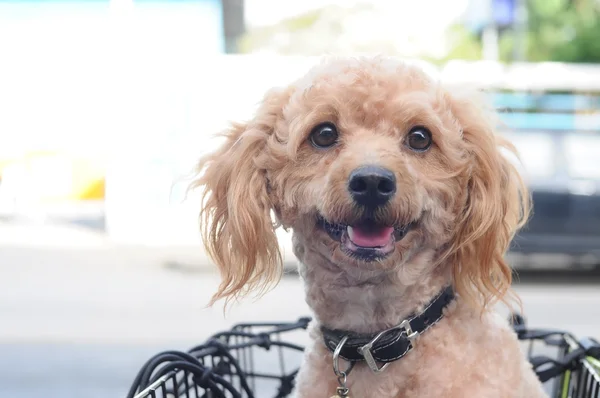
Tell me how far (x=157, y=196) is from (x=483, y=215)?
6.79m

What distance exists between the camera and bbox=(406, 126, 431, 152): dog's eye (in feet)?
5.61

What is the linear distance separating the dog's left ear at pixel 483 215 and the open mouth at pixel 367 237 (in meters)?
0.16

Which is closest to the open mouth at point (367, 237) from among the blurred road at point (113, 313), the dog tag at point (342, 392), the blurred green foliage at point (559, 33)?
the dog tag at point (342, 392)

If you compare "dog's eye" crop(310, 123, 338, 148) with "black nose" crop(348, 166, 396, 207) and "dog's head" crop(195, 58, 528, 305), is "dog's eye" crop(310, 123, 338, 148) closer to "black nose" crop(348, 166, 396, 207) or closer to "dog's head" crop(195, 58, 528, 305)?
"dog's head" crop(195, 58, 528, 305)

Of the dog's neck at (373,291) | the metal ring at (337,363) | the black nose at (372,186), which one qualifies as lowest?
the metal ring at (337,363)

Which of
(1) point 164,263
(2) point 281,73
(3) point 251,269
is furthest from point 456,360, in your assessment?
(1) point 164,263

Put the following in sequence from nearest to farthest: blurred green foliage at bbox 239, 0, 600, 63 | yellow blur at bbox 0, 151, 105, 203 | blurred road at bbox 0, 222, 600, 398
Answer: blurred road at bbox 0, 222, 600, 398
yellow blur at bbox 0, 151, 105, 203
blurred green foliage at bbox 239, 0, 600, 63

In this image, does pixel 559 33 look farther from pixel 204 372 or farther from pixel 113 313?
pixel 204 372

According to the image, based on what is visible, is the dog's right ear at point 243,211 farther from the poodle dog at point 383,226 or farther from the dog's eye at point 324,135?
the dog's eye at point 324,135

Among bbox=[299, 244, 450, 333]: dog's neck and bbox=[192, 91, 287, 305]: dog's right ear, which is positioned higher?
bbox=[192, 91, 287, 305]: dog's right ear

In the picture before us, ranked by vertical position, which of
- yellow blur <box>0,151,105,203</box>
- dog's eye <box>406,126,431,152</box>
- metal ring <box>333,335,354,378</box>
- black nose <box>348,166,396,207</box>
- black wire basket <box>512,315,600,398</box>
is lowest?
yellow blur <box>0,151,105,203</box>

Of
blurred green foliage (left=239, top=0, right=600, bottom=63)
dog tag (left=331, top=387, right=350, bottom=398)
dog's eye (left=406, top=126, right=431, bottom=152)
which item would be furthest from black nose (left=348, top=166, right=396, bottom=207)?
blurred green foliage (left=239, top=0, right=600, bottom=63)

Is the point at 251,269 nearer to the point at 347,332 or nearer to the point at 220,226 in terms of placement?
the point at 220,226

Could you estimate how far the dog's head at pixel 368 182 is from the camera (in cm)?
161
